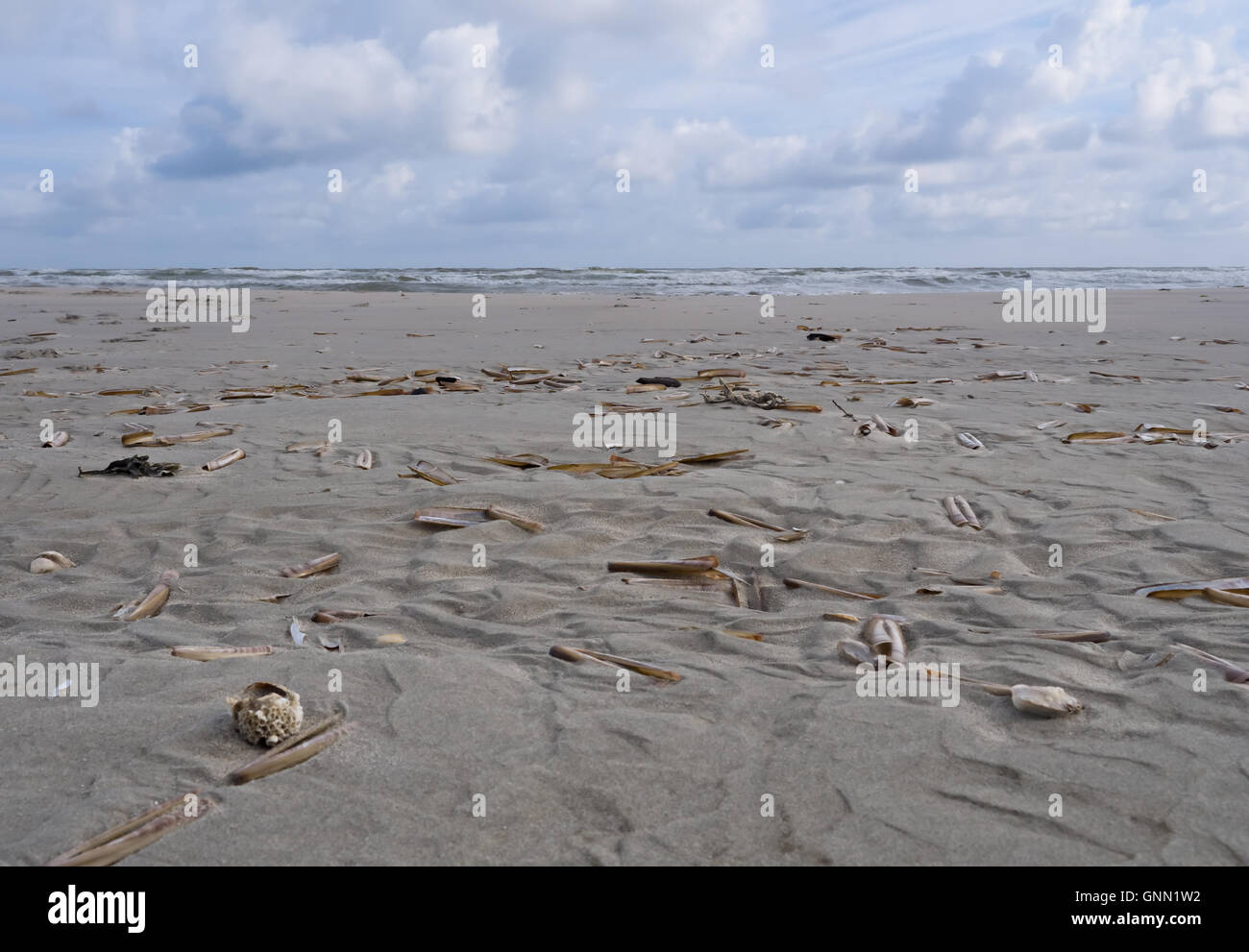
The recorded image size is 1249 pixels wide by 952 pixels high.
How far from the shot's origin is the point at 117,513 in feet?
13.0

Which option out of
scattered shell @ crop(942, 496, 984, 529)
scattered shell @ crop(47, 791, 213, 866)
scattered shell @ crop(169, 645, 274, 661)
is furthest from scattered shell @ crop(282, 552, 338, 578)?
scattered shell @ crop(942, 496, 984, 529)

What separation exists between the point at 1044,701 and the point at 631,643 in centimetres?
114

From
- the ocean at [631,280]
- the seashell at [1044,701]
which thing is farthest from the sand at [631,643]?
the ocean at [631,280]

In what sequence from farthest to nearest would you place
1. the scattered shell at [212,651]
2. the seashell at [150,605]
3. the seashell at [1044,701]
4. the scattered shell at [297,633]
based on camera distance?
the seashell at [150,605]
the scattered shell at [297,633]
the scattered shell at [212,651]
the seashell at [1044,701]

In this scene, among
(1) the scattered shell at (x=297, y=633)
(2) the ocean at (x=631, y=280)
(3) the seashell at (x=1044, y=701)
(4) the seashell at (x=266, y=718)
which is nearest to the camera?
(4) the seashell at (x=266, y=718)

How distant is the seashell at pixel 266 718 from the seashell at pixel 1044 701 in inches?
71.0

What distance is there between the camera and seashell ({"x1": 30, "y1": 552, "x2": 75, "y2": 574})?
3.32 m

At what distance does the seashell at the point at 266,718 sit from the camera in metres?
2.07

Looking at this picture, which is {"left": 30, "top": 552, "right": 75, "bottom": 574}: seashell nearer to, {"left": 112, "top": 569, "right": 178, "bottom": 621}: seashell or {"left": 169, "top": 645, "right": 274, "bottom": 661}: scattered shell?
{"left": 112, "top": 569, "right": 178, "bottom": 621}: seashell

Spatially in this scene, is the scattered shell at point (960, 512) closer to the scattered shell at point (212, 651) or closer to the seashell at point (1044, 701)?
the seashell at point (1044, 701)
